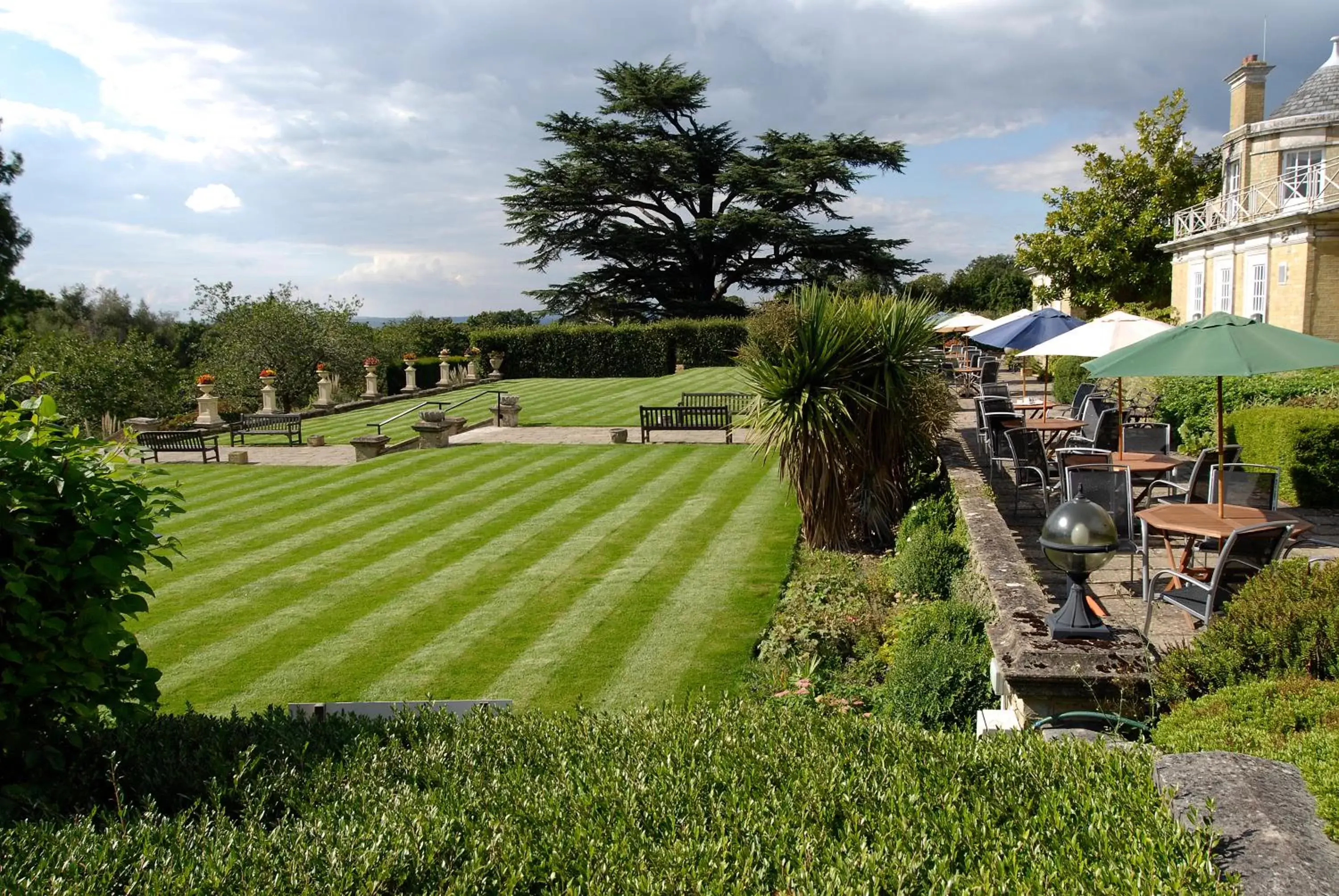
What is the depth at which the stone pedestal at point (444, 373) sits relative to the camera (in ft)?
116

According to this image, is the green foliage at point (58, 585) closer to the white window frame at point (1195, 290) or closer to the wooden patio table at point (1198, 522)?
the wooden patio table at point (1198, 522)

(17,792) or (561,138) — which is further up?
(561,138)

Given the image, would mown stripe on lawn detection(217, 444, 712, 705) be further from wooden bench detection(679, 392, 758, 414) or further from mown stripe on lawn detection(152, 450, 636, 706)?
wooden bench detection(679, 392, 758, 414)

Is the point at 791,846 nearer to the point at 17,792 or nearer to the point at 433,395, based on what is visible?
the point at 17,792

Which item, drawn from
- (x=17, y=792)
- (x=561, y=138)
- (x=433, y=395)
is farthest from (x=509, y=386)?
(x=17, y=792)

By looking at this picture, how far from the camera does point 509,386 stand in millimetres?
34594

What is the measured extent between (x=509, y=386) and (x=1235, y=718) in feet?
106

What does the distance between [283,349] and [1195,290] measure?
3082 centimetres

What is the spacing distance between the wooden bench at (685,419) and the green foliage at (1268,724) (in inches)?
608

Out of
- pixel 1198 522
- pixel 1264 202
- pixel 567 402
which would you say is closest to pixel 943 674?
pixel 1198 522

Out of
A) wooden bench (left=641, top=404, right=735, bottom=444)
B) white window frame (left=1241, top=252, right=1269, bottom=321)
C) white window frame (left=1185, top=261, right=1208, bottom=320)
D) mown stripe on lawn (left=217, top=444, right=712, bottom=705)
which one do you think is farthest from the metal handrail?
white window frame (left=1185, top=261, right=1208, bottom=320)

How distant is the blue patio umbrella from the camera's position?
43.4 ft

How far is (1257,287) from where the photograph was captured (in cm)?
2581

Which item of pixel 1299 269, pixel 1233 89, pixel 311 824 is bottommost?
pixel 311 824
